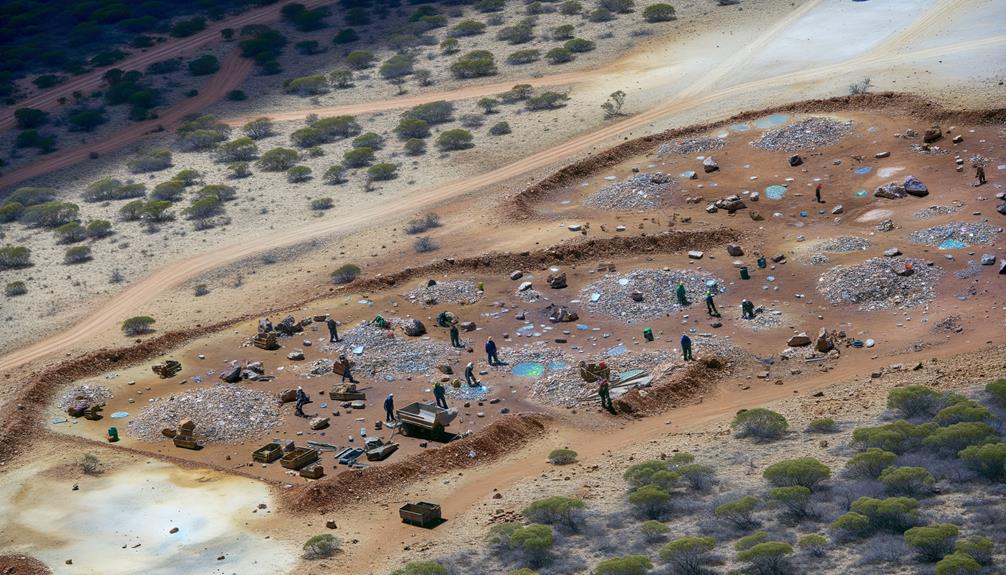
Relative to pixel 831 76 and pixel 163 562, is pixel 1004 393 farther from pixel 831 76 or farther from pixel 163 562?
pixel 831 76

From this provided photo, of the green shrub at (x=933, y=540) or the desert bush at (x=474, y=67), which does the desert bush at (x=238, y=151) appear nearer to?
the desert bush at (x=474, y=67)

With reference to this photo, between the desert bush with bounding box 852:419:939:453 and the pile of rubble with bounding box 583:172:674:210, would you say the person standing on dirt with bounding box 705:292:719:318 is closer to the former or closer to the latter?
the pile of rubble with bounding box 583:172:674:210

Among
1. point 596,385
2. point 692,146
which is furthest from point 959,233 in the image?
point 596,385

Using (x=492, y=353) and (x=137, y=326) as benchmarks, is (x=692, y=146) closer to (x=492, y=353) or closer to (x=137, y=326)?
(x=492, y=353)

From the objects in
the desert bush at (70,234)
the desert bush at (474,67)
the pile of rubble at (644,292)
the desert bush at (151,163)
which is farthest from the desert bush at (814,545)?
the desert bush at (474,67)

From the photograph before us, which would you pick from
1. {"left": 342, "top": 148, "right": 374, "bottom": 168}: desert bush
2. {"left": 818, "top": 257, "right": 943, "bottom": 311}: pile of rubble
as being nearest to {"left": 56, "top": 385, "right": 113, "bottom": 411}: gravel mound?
{"left": 342, "top": 148, "right": 374, "bottom": 168}: desert bush

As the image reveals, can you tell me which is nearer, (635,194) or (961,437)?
(961,437)

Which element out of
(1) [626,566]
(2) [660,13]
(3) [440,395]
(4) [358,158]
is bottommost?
(3) [440,395]
